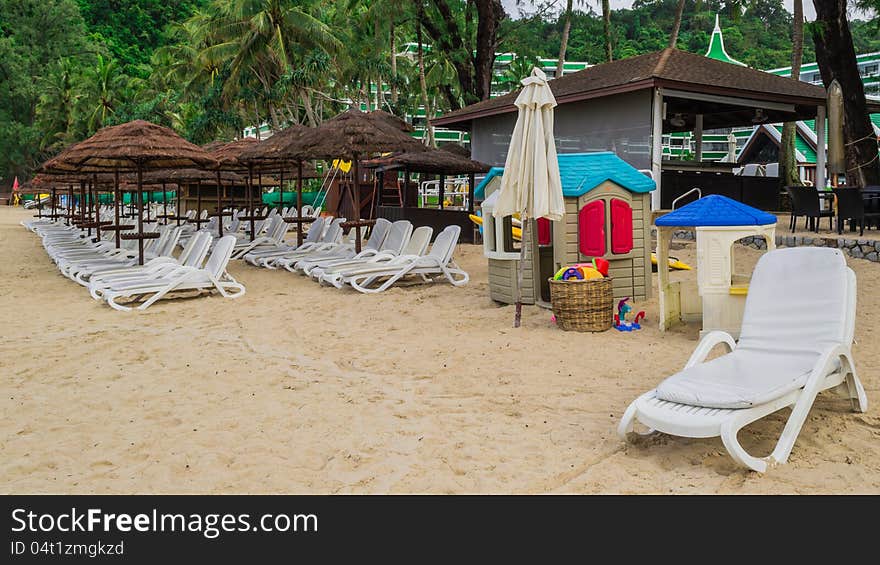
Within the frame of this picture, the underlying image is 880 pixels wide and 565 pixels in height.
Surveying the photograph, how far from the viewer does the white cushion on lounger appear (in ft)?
12.6

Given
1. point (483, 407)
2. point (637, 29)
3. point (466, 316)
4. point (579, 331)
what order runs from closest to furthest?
point (483, 407)
point (579, 331)
point (466, 316)
point (637, 29)

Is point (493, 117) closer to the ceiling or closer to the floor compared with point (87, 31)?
closer to the floor

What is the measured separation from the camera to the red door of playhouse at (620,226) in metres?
8.23

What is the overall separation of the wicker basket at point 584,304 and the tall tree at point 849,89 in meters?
10.5

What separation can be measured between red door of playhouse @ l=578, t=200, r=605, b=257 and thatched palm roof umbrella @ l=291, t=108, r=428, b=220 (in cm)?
464

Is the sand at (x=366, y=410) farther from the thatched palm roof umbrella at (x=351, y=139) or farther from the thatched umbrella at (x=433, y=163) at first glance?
the thatched umbrella at (x=433, y=163)

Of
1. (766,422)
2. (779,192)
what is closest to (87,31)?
(779,192)

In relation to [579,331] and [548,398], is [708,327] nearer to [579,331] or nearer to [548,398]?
[579,331]

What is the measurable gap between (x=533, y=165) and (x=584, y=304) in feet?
4.71

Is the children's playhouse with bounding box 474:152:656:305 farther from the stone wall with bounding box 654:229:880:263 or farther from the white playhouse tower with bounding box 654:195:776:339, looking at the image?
the stone wall with bounding box 654:229:880:263

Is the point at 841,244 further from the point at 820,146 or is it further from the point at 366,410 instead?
the point at 366,410

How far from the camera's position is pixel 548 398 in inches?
198

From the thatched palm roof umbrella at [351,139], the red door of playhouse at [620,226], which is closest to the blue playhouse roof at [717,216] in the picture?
the red door of playhouse at [620,226]

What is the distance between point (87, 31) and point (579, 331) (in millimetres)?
73343
